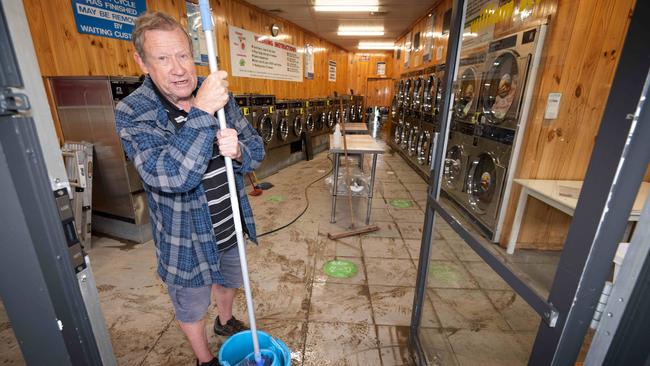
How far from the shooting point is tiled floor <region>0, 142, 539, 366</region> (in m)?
1.62

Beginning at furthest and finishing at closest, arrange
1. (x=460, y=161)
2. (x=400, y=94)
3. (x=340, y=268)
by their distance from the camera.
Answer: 1. (x=400, y=94)
2. (x=460, y=161)
3. (x=340, y=268)

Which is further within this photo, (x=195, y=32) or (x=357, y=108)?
(x=357, y=108)

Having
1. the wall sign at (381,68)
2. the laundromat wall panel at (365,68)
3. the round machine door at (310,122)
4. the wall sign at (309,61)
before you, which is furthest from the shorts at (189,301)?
the wall sign at (381,68)

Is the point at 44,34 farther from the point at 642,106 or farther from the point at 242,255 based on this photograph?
the point at 642,106

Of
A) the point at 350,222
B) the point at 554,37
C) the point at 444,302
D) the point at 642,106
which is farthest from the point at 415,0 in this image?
the point at 642,106

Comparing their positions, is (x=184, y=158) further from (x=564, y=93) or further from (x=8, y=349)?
(x=564, y=93)

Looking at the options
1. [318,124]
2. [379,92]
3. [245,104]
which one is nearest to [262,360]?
[245,104]

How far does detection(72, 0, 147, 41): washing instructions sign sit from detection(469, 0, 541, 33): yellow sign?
346cm

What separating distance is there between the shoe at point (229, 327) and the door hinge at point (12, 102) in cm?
155

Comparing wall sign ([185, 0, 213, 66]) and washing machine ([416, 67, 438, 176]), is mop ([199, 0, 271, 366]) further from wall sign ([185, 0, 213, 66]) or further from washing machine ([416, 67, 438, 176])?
washing machine ([416, 67, 438, 176])

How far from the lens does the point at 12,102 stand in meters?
0.51

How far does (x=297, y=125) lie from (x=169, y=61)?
15.5ft

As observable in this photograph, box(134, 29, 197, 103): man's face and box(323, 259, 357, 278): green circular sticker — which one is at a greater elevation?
box(134, 29, 197, 103): man's face

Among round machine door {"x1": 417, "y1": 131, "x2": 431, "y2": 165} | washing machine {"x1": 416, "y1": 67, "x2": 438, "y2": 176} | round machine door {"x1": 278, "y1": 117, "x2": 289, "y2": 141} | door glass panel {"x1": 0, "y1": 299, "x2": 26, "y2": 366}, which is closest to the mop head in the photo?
door glass panel {"x1": 0, "y1": 299, "x2": 26, "y2": 366}
